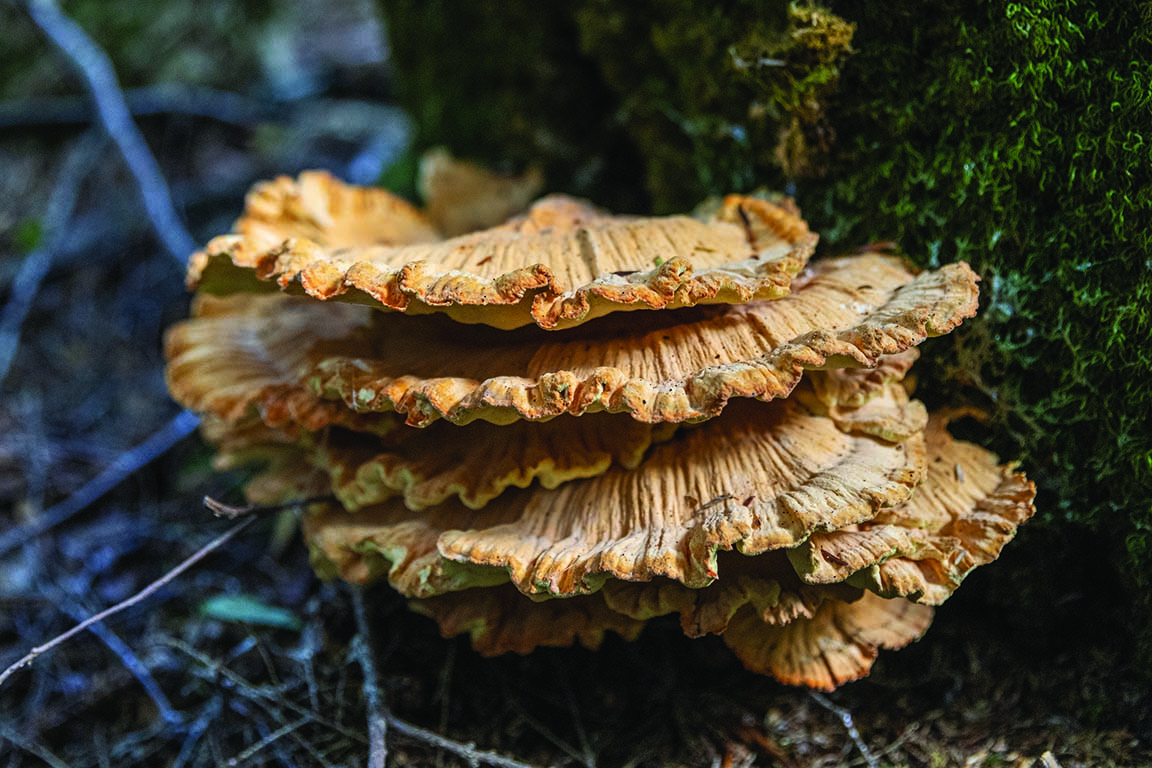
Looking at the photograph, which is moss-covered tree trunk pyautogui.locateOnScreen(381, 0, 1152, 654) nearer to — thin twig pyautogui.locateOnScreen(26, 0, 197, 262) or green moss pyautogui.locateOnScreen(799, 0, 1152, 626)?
green moss pyautogui.locateOnScreen(799, 0, 1152, 626)

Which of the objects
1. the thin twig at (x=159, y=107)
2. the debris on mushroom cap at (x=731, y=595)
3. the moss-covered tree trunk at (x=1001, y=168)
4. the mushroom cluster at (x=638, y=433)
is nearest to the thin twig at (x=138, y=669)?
the mushroom cluster at (x=638, y=433)

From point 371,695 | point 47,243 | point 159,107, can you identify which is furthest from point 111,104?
point 371,695

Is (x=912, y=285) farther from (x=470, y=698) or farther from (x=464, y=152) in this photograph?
(x=464, y=152)

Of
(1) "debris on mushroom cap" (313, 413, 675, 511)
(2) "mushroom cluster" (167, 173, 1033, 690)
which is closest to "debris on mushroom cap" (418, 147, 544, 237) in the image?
(2) "mushroom cluster" (167, 173, 1033, 690)

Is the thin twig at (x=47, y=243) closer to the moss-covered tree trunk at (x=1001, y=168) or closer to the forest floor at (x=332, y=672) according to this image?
the forest floor at (x=332, y=672)

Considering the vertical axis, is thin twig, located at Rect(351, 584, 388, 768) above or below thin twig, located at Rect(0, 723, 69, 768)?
above

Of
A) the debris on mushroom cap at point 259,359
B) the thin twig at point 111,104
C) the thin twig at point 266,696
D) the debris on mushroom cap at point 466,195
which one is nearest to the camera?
the debris on mushroom cap at point 259,359

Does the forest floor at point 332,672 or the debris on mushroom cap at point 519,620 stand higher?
the debris on mushroom cap at point 519,620
